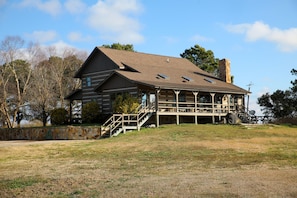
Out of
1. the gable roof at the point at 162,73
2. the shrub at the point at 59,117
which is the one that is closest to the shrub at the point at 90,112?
the gable roof at the point at 162,73

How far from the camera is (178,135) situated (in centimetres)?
2706

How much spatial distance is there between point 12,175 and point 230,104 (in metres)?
31.3

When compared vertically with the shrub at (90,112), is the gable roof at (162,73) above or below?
above

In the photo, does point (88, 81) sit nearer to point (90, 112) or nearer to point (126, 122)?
→ point (90, 112)

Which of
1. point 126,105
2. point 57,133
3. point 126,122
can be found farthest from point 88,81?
point 57,133

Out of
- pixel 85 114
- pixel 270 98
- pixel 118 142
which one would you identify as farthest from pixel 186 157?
pixel 270 98

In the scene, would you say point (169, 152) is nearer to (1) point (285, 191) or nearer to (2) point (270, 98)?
(1) point (285, 191)

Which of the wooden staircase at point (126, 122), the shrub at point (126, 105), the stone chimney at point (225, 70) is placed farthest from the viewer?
the stone chimney at point (225, 70)

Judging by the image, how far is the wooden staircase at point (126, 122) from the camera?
29406mm

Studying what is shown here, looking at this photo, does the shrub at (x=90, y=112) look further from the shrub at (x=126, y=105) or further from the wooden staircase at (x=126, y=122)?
the wooden staircase at (x=126, y=122)

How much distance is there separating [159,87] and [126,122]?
3796 millimetres

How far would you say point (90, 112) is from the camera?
36.8 m

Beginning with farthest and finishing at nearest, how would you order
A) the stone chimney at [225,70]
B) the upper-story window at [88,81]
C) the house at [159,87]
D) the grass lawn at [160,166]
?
the stone chimney at [225,70], the upper-story window at [88,81], the house at [159,87], the grass lawn at [160,166]

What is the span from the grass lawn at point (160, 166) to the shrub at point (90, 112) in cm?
886
